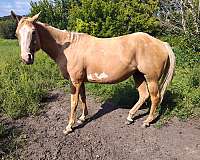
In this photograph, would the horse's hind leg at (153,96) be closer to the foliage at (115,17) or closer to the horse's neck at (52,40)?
the horse's neck at (52,40)

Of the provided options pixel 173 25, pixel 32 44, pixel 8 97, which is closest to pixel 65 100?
pixel 8 97

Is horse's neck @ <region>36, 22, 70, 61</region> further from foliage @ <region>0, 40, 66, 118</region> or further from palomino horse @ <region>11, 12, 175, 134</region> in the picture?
foliage @ <region>0, 40, 66, 118</region>

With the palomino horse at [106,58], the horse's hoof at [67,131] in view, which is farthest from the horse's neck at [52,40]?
the horse's hoof at [67,131]

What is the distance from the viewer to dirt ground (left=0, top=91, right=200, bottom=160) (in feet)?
16.9

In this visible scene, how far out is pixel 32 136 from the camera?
5.77 metres

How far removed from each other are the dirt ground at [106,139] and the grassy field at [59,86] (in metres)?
0.34

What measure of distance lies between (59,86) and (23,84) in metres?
1.18

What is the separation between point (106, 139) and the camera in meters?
5.63

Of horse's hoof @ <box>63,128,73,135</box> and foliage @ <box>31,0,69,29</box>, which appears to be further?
foliage @ <box>31,0,69,29</box>

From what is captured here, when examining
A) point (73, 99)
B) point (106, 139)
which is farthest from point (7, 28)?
point (106, 139)

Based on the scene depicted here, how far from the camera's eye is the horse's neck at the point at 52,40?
5770mm

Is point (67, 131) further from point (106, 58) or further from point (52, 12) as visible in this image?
point (52, 12)

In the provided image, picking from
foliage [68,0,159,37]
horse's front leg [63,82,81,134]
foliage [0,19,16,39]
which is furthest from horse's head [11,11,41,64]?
foliage [0,19,16,39]

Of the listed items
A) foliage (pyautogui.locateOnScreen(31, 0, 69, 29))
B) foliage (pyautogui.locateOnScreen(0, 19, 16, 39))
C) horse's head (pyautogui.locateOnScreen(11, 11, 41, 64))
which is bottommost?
foliage (pyautogui.locateOnScreen(0, 19, 16, 39))
